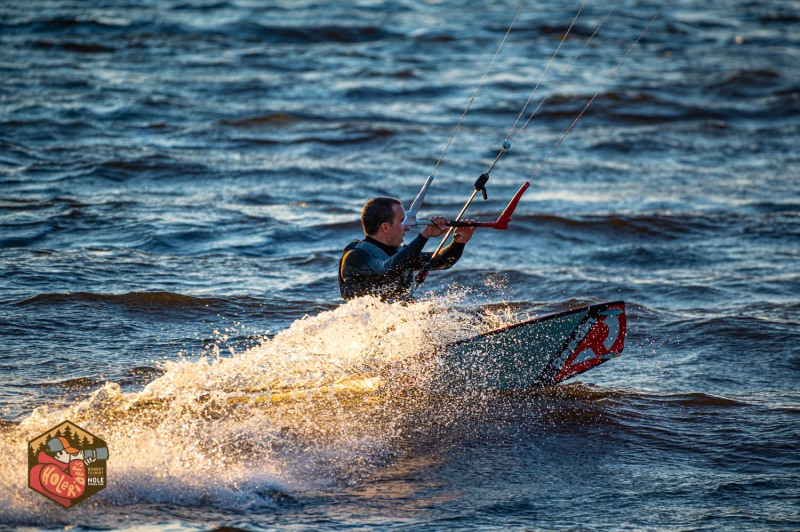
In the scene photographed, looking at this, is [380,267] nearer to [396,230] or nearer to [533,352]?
[396,230]

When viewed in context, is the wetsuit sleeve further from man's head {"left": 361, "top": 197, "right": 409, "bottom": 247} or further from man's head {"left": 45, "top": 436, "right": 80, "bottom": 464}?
man's head {"left": 45, "top": 436, "right": 80, "bottom": 464}

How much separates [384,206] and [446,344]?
48.1 inches

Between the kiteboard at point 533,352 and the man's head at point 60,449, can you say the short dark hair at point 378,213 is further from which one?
the man's head at point 60,449

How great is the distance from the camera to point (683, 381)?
26.0 feet

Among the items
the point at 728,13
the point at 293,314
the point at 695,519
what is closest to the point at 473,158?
the point at 293,314

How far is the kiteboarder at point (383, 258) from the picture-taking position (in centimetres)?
731

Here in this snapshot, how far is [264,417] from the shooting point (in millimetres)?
6605

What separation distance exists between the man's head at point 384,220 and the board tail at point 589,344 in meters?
1.63

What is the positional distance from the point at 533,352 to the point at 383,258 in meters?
1.43

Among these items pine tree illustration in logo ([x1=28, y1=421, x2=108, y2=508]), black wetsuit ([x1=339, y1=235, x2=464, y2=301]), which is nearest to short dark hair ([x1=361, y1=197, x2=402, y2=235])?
black wetsuit ([x1=339, y1=235, x2=464, y2=301])

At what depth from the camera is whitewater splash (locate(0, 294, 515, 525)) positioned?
18.0 feet

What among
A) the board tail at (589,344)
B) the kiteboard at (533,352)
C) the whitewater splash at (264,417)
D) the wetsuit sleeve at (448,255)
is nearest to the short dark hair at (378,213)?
the wetsuit sleeve at (448,255)

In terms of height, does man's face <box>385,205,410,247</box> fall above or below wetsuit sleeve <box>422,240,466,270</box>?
above

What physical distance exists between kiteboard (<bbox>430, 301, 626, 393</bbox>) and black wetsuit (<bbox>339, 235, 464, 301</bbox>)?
2.15 ft
